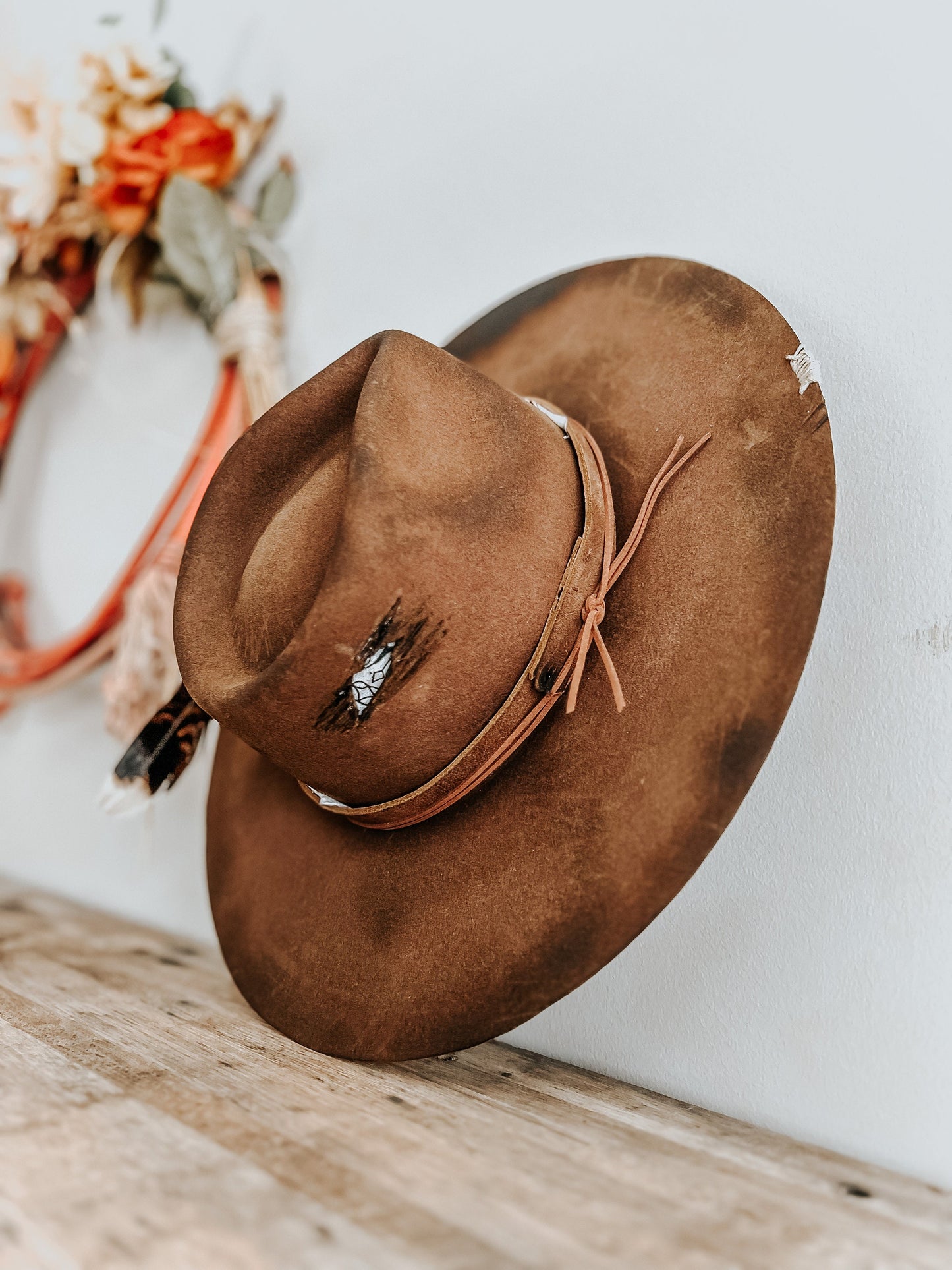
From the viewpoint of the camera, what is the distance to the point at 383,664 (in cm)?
64

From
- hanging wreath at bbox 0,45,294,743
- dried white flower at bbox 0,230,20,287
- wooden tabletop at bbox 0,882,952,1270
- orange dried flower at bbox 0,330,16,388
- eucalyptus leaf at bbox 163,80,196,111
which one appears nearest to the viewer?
wooden tabletop at bbox 0,882,952,1270

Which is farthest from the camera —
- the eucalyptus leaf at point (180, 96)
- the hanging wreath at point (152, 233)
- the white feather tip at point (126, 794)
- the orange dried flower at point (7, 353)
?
the orange dried flower at point (7, 353)

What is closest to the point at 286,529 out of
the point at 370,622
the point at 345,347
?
the point at 370,622

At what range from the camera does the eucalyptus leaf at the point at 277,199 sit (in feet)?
3.99

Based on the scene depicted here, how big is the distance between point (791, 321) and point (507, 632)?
349 mm

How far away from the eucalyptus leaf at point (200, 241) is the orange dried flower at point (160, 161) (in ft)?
0.13

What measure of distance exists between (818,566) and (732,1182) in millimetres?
369

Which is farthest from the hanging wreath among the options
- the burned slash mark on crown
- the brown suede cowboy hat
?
the burned slash mark on crown

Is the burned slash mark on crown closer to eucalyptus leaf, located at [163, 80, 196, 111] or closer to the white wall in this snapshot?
the white wall

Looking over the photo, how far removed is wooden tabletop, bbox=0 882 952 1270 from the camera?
0.51 meters

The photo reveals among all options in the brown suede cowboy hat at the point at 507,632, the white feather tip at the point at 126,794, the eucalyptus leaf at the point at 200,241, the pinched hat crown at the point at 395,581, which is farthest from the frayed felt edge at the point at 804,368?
the eucalyptus leaf at the point at 200,241

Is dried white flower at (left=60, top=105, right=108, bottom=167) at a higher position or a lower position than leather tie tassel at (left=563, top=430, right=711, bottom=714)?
higher

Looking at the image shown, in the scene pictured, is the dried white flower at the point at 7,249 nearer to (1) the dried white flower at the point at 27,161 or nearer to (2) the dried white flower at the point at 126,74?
(1) the dried white flower at the point at 27,161

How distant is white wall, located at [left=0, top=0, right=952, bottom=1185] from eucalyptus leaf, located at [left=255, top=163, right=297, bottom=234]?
0.45 ft
